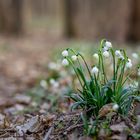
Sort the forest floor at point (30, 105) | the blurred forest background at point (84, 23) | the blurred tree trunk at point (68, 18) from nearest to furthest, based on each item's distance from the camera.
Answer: the forest floor at point (30, 105)
the blurred forest background at point (84, 23)
the blurred tree trunk at point (68, 18)

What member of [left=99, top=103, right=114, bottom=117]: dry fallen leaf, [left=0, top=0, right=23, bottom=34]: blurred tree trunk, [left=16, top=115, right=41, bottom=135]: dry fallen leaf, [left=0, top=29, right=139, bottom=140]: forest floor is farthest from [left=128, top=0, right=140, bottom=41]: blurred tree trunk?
[left=99, top=103, right=114, bottom=117]: dry fallen leaf

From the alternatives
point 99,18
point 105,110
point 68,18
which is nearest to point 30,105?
point 105,110

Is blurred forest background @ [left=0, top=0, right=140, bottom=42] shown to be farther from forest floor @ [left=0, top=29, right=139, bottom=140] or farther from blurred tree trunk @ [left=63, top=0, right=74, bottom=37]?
forest floor @ [left=0, top=29, right=139, bottom=140]

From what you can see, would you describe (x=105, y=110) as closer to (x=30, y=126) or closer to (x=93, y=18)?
(x=30, y=126)

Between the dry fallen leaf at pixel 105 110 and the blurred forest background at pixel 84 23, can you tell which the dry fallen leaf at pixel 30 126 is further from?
the blurred forest background at pixel 84 23

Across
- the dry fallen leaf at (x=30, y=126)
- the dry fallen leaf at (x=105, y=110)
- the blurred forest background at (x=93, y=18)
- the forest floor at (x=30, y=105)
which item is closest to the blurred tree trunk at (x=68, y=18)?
the blurred forest background at (x=93, y=18)

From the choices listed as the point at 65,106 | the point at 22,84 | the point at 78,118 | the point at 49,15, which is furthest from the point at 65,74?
the point at 49,15

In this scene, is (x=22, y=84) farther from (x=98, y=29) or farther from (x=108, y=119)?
(x=98, y=29)
